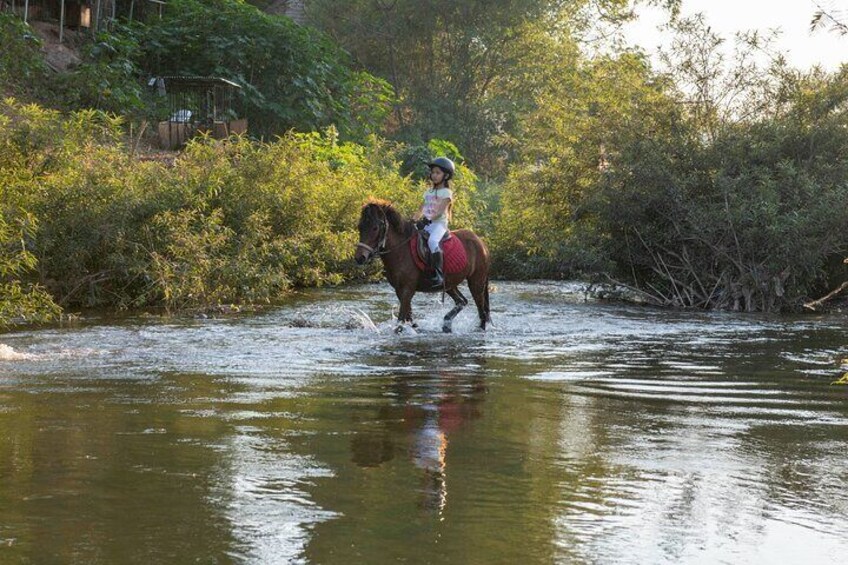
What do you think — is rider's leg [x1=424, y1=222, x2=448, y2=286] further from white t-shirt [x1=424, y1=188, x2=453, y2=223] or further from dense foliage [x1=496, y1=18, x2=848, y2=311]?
dense foliage [x1=496, y1=18, x2=848, y2=311]

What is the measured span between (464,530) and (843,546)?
1665mm

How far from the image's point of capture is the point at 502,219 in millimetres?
29078

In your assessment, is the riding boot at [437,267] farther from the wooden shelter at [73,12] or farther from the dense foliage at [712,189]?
the wooden shelter at [73,12]

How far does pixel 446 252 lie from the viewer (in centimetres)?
1599

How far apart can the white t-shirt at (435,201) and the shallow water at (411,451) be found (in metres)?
1.75

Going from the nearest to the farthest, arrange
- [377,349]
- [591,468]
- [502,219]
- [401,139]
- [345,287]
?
[591,468] < [377,349] < [345,287] < [502,219] < [401,139]

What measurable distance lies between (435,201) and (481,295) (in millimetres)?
1573

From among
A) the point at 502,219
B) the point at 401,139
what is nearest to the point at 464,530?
the point at 502,219

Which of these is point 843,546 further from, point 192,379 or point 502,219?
point 502,219

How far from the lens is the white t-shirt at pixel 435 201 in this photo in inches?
617

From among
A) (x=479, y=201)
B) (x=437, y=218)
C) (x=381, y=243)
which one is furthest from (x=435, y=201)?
(x=479, y=201)

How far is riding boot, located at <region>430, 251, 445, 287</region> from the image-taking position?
1571cm

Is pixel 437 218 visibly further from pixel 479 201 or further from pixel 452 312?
pixel 479 201

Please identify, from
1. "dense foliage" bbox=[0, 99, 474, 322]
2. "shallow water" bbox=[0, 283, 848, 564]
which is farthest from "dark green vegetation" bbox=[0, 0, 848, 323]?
"shallow water" bbox=[0, 283, 848, 564]
